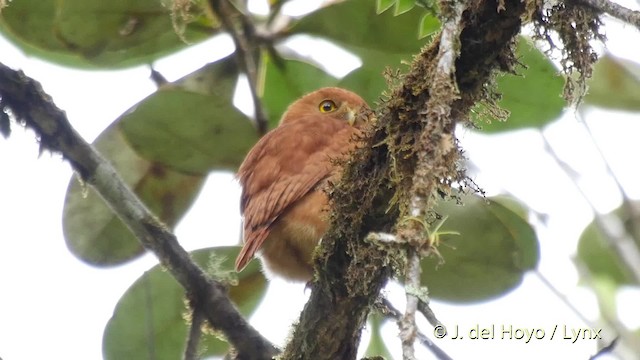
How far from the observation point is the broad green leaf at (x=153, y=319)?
273cm

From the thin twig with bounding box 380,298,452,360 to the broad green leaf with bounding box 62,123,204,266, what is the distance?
82 cm

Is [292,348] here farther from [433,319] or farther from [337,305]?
[433,319]

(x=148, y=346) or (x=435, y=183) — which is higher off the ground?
(x=148, y=346)

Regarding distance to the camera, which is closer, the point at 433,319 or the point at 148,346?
the point at 433,319

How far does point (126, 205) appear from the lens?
92.8 inches

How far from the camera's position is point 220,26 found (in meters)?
2.81

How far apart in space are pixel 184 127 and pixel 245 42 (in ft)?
1.27

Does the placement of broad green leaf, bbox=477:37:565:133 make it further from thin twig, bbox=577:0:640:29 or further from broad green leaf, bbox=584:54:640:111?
thin twig, bbox=577:0:640:29

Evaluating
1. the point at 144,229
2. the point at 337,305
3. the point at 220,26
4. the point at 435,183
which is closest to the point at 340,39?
the point at 220,26

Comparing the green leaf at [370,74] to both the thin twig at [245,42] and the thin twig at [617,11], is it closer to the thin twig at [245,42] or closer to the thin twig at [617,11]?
the thin twig at [245,42]

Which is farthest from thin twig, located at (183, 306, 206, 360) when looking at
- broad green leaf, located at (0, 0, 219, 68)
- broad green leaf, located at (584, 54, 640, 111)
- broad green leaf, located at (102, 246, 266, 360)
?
broad green leaf, located at (584, 54, 640, 111)

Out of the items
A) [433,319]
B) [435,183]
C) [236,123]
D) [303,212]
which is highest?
[236,123]

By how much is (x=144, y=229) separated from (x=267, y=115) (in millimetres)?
808

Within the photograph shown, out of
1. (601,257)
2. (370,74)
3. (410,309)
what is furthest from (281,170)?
(410,309)
